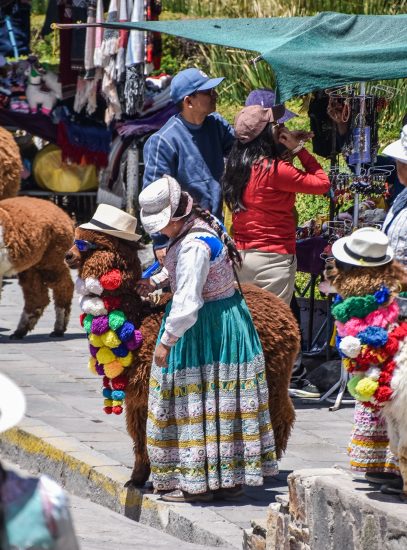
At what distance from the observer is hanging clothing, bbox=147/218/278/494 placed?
5977mm

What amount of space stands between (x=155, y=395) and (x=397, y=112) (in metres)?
9.35

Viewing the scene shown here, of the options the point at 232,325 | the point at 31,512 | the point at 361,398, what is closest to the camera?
the point at 31,512

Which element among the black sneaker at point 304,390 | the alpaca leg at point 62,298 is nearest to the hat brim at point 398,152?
the black sneaker at point 304,390

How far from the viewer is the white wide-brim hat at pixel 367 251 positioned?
16.0ft

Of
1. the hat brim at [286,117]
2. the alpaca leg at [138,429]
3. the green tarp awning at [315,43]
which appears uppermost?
the green tarp awning at [315,43]

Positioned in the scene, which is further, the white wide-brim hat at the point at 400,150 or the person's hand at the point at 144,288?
the person's hand at the point at 144,288

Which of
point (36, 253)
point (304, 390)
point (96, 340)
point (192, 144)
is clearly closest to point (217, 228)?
point (96, 340)

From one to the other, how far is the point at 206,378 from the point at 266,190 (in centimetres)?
196

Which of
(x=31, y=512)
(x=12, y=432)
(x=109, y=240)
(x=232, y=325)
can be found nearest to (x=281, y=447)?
(x=232, y=325)

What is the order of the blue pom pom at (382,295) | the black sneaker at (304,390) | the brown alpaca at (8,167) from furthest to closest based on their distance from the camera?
1. the brown alpaca at (8,167)
2. the black sneaker at (304,390)
3. the blue pom pom at (382,295)

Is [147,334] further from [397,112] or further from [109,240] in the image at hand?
[397,112]

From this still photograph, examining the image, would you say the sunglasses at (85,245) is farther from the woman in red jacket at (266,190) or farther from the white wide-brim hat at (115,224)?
the woman in red jacket at (266,190)

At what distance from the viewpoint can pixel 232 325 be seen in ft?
19.7

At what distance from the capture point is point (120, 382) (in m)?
6.20
